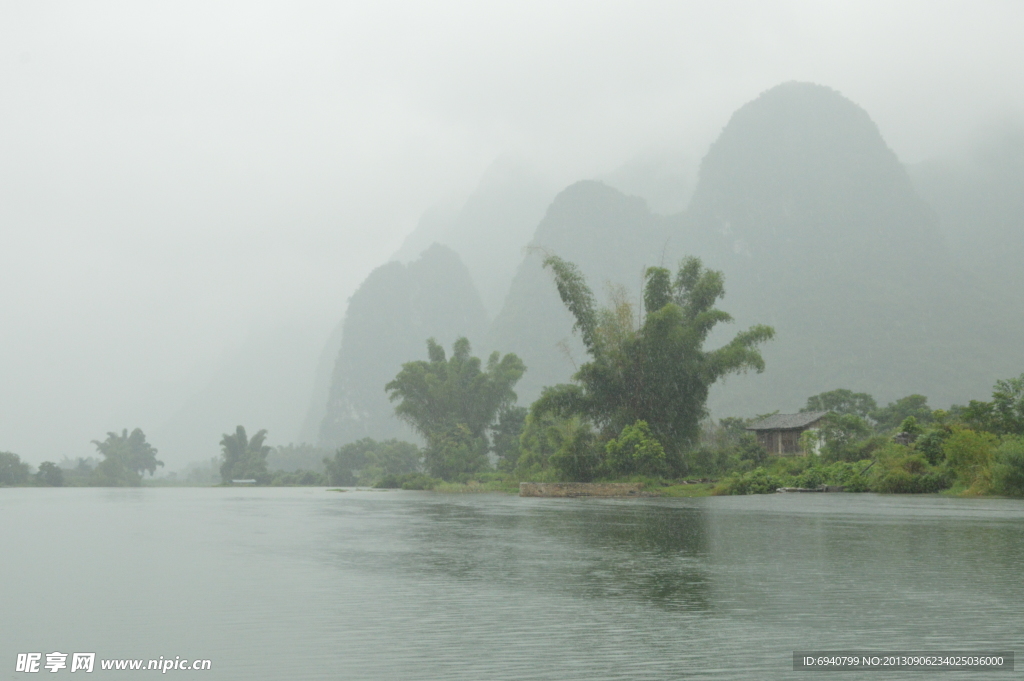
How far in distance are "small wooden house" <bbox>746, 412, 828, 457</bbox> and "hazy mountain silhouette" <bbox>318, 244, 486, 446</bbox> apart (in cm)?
11746

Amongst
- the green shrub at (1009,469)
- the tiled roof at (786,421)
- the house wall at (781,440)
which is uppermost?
the tiled roof at (786,421)

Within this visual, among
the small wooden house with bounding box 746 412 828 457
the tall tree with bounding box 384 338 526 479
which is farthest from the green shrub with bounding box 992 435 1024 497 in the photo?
the tall tree with bounding box 384 338 526 479

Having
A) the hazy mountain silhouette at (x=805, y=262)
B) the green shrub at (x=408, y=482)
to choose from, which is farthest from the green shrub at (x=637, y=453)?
the hazy mountain silhouette at (x=805, y=262)

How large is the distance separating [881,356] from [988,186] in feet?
174

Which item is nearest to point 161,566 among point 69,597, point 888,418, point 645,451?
point 69,597

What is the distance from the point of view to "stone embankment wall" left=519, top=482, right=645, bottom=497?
32031mm

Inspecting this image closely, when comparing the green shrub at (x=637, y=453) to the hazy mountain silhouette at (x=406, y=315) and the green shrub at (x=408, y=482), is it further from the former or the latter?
the hazy mountain silhouette at (x=406, y=315)

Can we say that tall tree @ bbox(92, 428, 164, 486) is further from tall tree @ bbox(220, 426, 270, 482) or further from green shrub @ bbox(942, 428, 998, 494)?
green shrub @ bbox(942, 428, 998, 494)

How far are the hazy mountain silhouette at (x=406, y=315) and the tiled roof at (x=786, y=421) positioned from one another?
116m

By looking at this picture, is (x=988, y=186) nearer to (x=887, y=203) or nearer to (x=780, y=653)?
(x=887, y=203)

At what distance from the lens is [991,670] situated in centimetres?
433

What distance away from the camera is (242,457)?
291 feet

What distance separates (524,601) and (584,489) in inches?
1058

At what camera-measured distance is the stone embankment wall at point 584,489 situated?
32.0 m
